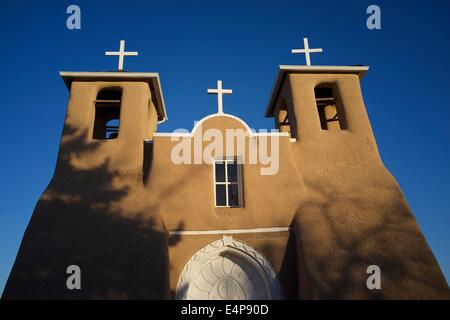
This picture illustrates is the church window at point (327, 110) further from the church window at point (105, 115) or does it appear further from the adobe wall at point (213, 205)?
the church window at point (105, 115)

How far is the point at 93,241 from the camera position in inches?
336

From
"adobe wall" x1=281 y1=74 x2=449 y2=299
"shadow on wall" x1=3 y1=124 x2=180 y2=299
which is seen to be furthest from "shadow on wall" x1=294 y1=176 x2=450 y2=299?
"shadow on wall" x1=3 y1=124 x2=180 y2=299

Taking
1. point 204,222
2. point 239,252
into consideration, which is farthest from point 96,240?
point 239,252

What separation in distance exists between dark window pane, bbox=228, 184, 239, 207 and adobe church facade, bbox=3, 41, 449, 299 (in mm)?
33

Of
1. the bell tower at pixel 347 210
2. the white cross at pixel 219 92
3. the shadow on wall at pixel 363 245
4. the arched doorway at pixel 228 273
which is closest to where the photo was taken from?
the shadow on wall at pixel 363 245

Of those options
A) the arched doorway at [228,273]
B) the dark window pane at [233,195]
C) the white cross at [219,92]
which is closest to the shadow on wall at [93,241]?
the arched doorway at [228,273]

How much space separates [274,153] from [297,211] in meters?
2.08

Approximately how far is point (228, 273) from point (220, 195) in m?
2.48

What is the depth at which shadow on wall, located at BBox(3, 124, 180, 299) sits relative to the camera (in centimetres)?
777

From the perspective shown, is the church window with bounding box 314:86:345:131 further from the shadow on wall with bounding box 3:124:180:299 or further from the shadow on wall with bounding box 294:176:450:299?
the shadow on wall with bounding box 3:124:180:299

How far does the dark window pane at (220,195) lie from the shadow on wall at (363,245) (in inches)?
96.6

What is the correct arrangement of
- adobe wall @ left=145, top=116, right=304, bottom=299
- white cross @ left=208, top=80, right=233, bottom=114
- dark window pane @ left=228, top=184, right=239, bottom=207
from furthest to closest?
white cross @ left=208, top=80, right=233, bottom=114 < dark window pane @ left=228, top=184, right=239, bottom=207 < adobe wall @ left=145, top=116, right=304, bottom=299

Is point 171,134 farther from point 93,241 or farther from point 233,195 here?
point 93,241

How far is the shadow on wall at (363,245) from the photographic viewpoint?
7.92m
